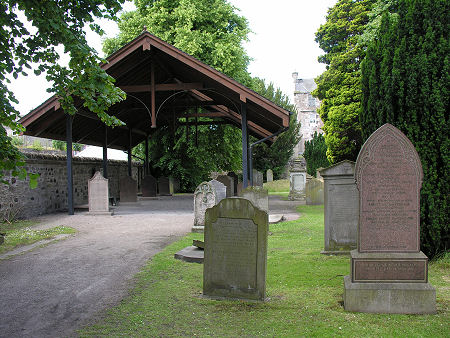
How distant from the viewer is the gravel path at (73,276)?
4.57 meters

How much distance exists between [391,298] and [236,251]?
6.18ft

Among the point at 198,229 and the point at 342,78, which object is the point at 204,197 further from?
the point at 342,78

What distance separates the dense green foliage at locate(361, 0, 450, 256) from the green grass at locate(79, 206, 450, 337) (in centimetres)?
78

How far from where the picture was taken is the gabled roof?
1416 centimetres

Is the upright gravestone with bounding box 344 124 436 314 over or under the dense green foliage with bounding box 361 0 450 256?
under

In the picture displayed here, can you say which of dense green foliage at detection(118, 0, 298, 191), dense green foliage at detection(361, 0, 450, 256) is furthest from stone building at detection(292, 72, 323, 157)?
dense green foliage at detection(361, 0, 450, 256)

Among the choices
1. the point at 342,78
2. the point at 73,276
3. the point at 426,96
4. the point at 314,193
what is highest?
the point at 342,78

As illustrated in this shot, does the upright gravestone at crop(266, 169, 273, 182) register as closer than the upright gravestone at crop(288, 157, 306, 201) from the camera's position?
No

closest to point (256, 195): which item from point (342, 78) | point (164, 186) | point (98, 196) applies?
point (98, 196)

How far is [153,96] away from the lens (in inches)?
599

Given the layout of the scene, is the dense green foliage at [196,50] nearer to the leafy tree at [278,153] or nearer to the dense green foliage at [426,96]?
the leafy tree at [278,153]

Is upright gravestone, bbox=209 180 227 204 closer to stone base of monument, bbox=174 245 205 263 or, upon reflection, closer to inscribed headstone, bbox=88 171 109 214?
stone base of monument, bbox=174 245 205 263

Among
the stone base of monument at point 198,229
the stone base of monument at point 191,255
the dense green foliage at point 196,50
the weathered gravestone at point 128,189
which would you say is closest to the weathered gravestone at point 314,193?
the dense green foliage at point 196,50

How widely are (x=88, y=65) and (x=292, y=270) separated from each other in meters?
4.39
